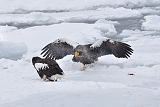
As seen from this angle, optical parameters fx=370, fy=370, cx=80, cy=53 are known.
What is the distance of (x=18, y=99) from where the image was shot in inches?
159

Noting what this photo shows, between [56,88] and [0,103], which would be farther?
[56,88]

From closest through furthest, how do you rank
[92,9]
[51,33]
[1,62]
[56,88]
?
[56,88]
[1,62]
[51,33]
[92,9]

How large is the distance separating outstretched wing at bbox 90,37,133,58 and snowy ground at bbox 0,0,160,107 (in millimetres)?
147

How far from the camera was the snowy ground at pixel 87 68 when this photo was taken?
4016 mm

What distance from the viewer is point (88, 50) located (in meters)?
6.61

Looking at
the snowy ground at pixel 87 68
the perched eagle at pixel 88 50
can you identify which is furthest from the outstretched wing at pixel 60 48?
the snowy ground at pixel 87 68

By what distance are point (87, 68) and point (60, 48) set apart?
78 centimetres

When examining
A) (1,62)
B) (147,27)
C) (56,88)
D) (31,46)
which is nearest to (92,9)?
(147,27)

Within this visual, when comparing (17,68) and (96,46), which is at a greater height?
(96,46)

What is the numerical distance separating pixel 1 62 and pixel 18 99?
3.12m

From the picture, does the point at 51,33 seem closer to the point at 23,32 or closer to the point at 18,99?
the point at 23,32

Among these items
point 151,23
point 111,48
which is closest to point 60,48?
point 111,48

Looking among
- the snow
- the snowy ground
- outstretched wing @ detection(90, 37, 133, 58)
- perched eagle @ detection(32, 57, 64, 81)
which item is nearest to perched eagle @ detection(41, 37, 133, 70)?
outstretched wing @ detection(90, 37, 133, 58)

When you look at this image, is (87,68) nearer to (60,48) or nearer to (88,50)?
(88,50)
